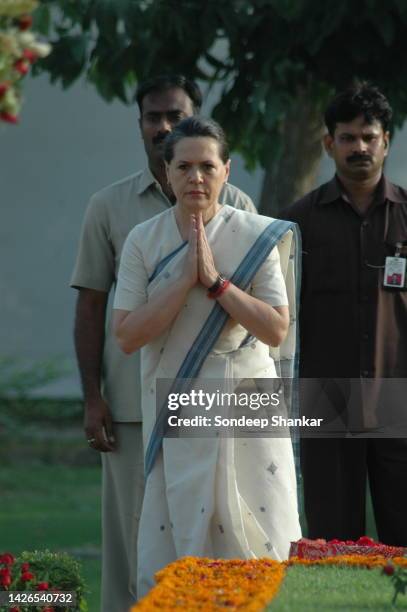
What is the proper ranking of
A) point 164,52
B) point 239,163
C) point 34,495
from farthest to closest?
1. point 239,163
2. point 34,495
3. point 164,52

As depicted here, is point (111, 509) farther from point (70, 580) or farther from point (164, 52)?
point (164, 52)

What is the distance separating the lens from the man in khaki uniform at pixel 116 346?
5.34m

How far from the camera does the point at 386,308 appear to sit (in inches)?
219

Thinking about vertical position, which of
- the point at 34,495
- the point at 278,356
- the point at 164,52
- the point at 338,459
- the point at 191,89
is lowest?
the point at 34,495

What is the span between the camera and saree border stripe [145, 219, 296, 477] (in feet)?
15.1

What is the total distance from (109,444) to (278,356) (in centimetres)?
78

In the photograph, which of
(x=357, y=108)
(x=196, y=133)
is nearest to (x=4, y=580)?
(x=196, y=133)

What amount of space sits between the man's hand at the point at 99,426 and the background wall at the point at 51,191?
7.89 m

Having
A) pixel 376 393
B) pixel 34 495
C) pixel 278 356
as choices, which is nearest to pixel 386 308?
pixel 376 393

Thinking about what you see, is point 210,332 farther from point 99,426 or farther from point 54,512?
point 54,512

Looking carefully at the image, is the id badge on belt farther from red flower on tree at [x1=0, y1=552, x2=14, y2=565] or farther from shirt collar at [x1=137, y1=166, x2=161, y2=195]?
red flower on tree at [x1=0, y1=552, x2=14, y2=565]

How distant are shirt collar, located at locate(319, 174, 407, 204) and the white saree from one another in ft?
3.11

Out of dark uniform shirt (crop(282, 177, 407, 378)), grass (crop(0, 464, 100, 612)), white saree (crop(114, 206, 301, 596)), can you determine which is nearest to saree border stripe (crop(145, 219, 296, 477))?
white saree (crop(114, 206, 301, 596))

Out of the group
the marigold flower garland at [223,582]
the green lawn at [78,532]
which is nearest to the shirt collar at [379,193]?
the green lawn at [78,532]
